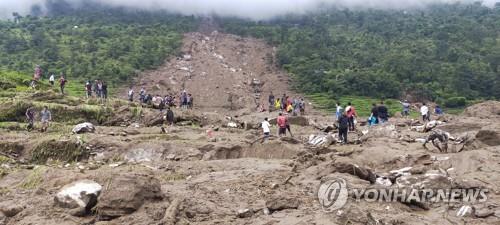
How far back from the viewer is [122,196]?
35.4 ft

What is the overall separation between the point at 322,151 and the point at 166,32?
237 feet

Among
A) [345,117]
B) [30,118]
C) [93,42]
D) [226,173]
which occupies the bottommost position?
[93,42]

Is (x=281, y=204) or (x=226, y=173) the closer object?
(x=281, y=204)

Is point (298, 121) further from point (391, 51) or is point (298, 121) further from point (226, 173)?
point (391, 51)

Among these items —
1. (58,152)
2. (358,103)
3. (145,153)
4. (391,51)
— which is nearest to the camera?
(145,153)

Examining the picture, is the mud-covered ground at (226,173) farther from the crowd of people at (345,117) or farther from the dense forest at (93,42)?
the dense forest at (93,42)

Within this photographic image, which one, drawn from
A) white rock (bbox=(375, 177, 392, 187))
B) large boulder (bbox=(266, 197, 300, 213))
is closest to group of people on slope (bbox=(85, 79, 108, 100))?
white rock (bbox=(375, 177, 392, 187))

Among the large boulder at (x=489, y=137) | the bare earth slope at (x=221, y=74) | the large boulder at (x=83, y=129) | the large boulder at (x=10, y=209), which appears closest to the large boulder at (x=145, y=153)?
the large boulder at (x=83, y=129)

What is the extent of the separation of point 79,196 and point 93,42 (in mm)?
69891

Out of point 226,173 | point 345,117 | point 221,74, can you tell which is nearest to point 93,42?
point 221,74

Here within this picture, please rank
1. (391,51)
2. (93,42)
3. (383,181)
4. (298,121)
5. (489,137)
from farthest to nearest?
(93,42) → (391,51) → (298,121) → (489,137) → (383,181)

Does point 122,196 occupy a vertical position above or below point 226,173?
above

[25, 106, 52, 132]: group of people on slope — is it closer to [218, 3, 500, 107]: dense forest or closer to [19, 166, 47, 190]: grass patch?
[19, 166, 47, 190]: grass patch

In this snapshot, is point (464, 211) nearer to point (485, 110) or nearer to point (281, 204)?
point (281, 204)
